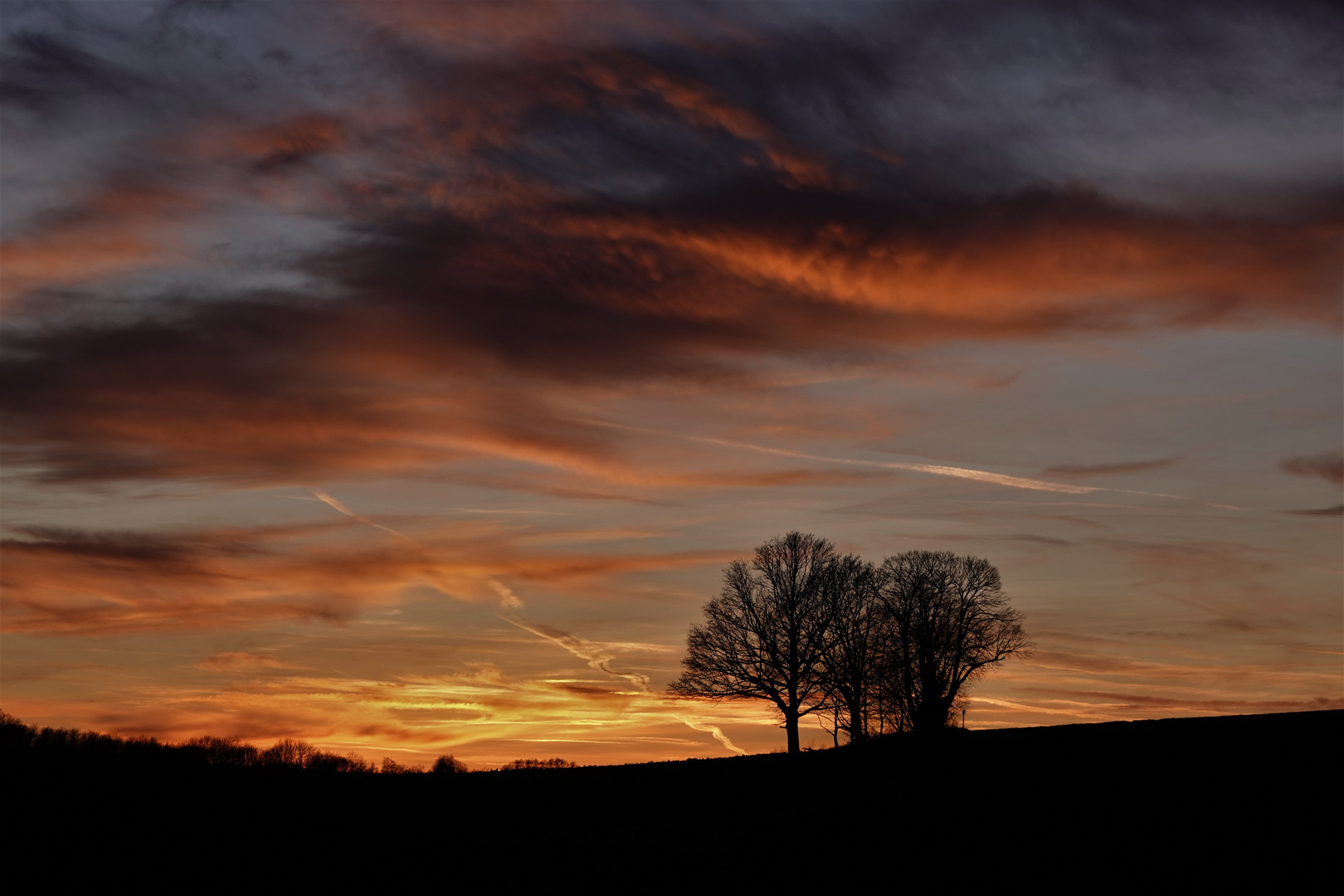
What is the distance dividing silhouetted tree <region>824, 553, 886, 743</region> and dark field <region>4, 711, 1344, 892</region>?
61.3 feet

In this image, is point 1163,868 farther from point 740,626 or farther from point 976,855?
point 740,626

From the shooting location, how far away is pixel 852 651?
194 ft

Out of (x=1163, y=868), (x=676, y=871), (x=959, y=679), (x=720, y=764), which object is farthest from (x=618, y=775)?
(x=959, y=679)

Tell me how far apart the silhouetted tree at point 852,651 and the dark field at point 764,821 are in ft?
61.3

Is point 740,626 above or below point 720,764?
above

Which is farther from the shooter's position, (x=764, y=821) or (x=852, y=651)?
(x=852, y=651)

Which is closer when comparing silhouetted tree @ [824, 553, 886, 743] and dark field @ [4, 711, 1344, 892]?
dark field @ [4, 711, 1344, 892]

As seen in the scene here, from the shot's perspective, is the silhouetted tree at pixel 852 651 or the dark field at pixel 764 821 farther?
the silhouetted tree at pixel 852 651

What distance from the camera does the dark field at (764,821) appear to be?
20.0 metres

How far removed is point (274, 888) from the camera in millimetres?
21625

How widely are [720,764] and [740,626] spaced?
16.0 m

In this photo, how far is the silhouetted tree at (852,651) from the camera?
5731 centimetres

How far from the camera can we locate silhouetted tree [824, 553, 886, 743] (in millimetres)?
57312

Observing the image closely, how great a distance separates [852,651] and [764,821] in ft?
109
